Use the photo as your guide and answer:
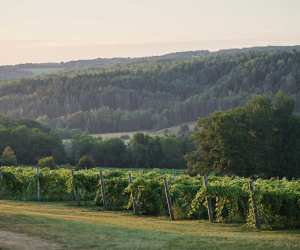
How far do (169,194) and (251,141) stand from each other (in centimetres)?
3920

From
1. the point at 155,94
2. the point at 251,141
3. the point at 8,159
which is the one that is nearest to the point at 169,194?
the point at 251,141

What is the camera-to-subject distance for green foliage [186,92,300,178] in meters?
63.7

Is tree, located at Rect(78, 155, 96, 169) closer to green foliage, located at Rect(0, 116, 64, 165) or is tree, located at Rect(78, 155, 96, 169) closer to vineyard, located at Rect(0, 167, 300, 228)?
green foliage, located at Rect(0, 116, 64, 165)

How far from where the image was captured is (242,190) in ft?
85.4

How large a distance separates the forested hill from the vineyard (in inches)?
4466

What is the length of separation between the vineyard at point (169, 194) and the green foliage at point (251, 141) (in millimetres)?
26826

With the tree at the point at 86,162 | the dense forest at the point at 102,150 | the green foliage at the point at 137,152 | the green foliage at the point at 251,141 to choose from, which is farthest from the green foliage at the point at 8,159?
the green foliage at the point at 251,141

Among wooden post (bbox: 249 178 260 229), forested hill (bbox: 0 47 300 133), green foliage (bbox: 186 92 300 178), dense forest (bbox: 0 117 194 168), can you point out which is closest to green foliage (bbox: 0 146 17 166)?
dense forest (bbox: 0 117 194 168)

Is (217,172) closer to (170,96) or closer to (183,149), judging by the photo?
(183,149)

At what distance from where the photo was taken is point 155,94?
193125 mm

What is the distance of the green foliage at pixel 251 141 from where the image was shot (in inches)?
2507

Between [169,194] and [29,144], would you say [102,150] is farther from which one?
[169,194]

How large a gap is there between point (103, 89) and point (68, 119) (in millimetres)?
22192

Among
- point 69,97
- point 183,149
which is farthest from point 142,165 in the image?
point 69,97
